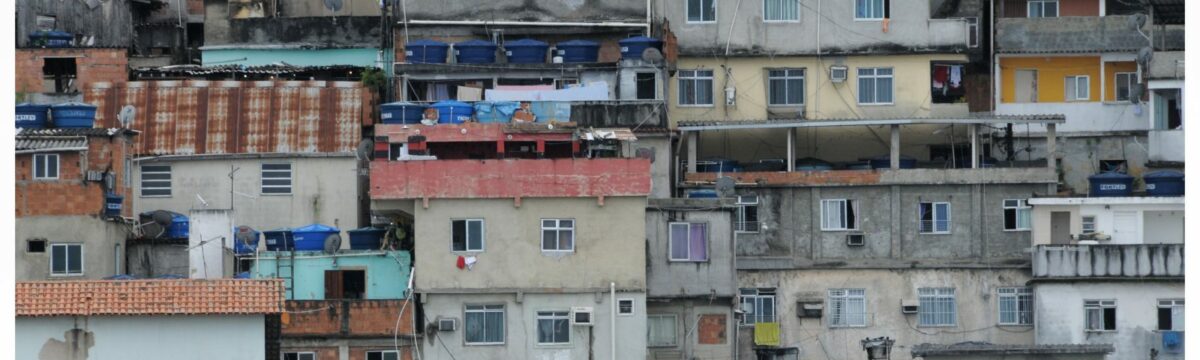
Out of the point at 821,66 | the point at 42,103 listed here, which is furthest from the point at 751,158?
the point at 42,103

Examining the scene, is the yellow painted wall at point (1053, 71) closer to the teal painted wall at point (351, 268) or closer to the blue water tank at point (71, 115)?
the teal painted wall at point (351, 268)

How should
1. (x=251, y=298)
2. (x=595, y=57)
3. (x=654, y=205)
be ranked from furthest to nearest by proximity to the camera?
(x=595, y=57), (x=654, y=205), (x=251, y=298)

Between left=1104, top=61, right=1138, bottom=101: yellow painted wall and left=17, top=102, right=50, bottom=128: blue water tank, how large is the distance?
27480 millimetres

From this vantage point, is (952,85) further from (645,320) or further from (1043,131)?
(645,320)

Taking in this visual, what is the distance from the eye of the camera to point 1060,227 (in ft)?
252

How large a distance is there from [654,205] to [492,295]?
15.2 feet

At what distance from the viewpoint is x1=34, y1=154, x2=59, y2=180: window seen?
72625 millimetres

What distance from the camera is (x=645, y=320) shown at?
69.9 metres

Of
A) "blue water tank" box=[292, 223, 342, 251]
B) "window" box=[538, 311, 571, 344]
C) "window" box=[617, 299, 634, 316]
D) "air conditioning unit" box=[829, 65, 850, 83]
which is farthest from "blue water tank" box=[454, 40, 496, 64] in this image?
"window" box=[617, 299, 634, 316]

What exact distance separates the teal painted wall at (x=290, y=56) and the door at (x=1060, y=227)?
747 inches

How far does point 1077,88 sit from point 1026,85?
133 cm

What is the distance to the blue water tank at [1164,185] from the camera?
76.6 meters

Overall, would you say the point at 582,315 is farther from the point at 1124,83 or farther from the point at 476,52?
the point at 1124,83

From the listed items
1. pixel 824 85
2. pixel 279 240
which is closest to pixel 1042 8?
pixel 824 85
